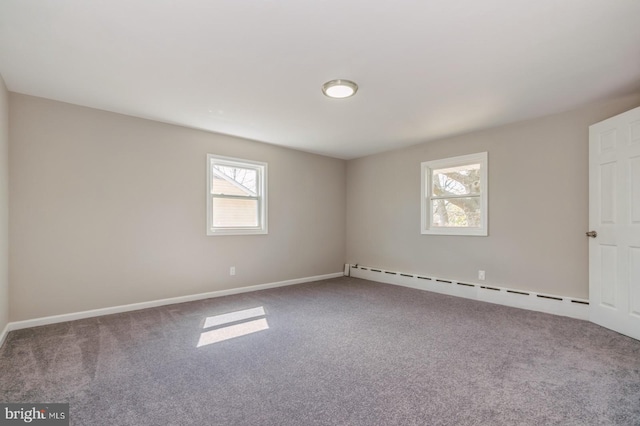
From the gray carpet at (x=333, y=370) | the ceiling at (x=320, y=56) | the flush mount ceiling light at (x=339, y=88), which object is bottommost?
the gray carpet at (x=333, y=370)

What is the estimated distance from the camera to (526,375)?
7.03 feet

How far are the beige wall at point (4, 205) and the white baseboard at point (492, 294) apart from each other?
4904 mm

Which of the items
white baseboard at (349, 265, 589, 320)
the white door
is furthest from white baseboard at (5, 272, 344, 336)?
the white door

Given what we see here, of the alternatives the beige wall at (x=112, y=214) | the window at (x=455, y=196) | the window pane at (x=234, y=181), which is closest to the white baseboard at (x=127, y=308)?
the beige wall at (x=112, y=214)

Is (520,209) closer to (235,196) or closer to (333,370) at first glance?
(333,370)

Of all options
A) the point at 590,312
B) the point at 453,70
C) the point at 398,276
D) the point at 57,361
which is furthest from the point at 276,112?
the point at 590,312

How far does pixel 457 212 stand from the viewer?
15.2 feet

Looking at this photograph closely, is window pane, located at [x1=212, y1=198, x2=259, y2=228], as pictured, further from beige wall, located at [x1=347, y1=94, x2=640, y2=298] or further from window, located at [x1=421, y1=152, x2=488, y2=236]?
window, located at [x1=421, y1=152, x2=488, y2=236]

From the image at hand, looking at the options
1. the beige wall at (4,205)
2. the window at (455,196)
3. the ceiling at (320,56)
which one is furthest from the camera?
the window at (455,196)

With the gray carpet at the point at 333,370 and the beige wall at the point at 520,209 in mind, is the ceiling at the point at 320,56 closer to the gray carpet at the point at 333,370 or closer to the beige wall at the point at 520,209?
the beige wall at the point at 520,209

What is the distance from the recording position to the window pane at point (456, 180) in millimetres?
4449

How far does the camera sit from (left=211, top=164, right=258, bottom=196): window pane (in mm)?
4512

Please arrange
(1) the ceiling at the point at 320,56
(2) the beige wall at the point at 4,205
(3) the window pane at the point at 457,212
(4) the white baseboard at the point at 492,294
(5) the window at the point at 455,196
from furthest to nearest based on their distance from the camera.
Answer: (3) the window pane at the point at 457,212
(5) the window at the point at 455,196
(4) the white baseboard at the point at 492,294
(2) the beige wall at the point at 4,205
(1) the ceiling at the point at 320,56

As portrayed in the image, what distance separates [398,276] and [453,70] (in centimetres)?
354
